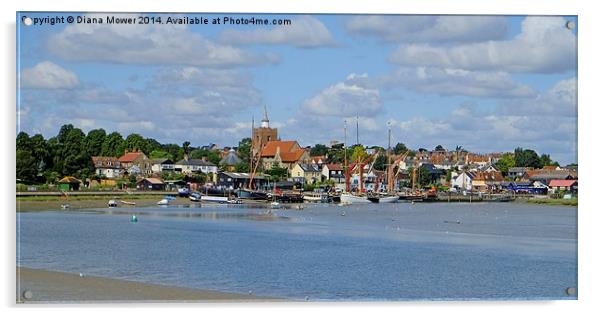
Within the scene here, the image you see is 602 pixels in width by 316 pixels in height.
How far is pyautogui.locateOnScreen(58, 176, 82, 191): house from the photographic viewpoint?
859 inches

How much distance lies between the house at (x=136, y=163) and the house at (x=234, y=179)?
11277 millimetres

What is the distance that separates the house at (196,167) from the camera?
144 feet

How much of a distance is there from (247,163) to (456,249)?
29.8 metres

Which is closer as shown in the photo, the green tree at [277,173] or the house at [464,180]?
the green tree at [277,173]

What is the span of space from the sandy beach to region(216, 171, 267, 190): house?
1427 inches

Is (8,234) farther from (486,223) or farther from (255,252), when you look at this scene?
(486,223)

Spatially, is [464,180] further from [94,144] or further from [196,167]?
[94,144]

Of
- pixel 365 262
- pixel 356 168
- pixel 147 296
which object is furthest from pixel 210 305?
pixel 356 168

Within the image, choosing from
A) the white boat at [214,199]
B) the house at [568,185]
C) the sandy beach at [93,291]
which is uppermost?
the house at [568,185]

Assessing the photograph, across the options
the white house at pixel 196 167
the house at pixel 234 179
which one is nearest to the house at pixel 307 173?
the house at pixel 234 179

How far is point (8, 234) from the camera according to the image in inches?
356

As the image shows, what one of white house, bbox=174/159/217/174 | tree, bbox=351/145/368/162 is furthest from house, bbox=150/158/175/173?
tree, bbox=351/145/368/162

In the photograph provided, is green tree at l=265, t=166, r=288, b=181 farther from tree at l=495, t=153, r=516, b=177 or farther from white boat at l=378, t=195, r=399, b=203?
tree at l=495, t=153, r=516, b=177

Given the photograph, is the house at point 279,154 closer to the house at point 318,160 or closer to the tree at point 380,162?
the house at point 318,160
